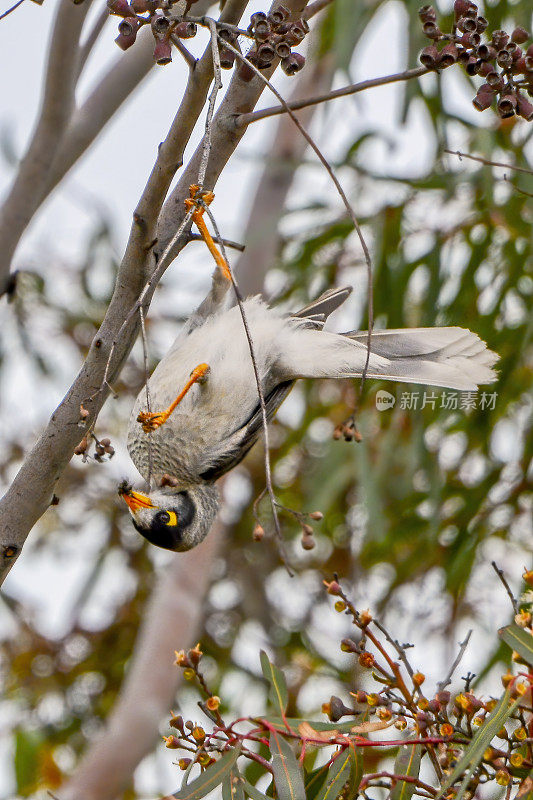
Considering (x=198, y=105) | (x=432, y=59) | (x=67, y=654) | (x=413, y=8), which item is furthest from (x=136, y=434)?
(x=67, y=654)

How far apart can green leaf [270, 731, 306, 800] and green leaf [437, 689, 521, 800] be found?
0.70 ft

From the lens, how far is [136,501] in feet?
6.79

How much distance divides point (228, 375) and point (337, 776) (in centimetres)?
96

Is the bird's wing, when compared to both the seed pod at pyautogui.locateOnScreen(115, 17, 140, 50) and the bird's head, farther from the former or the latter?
the seed pod at pyautogui.locateOnScreen(115, 17, 140, 50)

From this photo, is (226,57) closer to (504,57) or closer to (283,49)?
(283,49)

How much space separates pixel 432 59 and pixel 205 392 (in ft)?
3.24

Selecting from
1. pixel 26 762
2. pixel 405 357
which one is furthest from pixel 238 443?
pixel 26 762

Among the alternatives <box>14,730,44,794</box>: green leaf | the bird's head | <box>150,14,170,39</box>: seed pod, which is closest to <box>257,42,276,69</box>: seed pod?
<box>150,14,170,39</box>: seed pod

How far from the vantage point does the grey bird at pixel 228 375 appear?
6.77ft

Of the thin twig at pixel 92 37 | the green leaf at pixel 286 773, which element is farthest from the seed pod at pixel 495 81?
the thin twig at pixel 92 37

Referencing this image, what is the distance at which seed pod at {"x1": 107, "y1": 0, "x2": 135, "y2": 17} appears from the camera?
1262mm

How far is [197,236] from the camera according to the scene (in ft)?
4.68

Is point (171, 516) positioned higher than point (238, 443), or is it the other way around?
point (238, 443)

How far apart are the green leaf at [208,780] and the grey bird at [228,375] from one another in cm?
77
